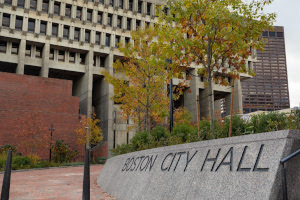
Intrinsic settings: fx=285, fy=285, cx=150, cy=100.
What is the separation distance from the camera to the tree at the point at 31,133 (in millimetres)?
30125

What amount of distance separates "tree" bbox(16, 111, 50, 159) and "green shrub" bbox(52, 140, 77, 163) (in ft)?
4.59

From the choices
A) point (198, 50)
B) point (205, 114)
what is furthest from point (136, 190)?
point (205, 114)

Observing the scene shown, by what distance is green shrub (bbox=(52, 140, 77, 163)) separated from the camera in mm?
33094

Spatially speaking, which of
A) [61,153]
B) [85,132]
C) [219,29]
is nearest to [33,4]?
[85,132]

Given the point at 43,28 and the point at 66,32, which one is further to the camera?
the point at 66,32

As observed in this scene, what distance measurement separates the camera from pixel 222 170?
15.3ft

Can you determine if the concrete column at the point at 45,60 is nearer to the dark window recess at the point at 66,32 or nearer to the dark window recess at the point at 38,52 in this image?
the dark window recess at the point at 38,52

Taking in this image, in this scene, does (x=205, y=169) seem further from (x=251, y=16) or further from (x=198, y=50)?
(x=251, y=16)

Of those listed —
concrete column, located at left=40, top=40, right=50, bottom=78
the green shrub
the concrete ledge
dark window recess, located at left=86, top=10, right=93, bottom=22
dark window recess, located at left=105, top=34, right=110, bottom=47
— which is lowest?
the green shrub

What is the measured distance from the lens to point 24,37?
41.8 m

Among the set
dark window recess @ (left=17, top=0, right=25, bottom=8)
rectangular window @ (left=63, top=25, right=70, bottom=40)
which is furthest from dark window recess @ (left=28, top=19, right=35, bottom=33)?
rectangular window @ (left=63, top=25, right=70, bottom=40)

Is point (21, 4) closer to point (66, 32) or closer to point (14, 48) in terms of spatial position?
point (14, 48)

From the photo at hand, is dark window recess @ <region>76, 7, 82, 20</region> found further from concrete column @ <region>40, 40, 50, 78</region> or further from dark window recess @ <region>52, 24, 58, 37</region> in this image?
concrete column @ <region>40, 40, 50, 78</region>

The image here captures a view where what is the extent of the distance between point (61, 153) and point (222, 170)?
31.5 metres
